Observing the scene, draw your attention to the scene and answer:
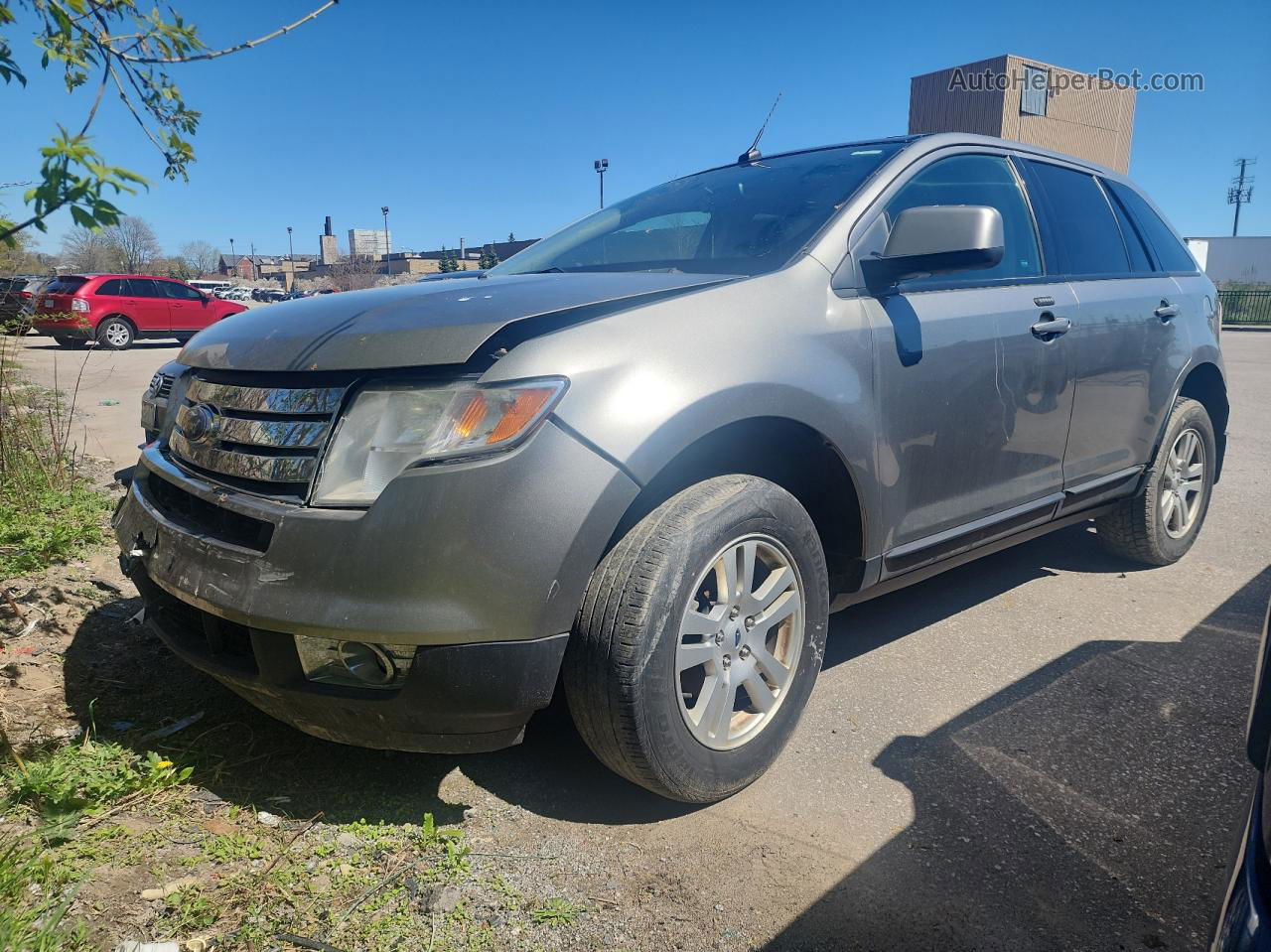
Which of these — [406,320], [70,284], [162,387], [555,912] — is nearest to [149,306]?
[70,284]

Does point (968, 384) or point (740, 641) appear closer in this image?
point (740, 641)

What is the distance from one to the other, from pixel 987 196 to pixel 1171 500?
2007mm

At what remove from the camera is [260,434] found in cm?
210

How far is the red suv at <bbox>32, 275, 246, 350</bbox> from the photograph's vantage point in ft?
62.6

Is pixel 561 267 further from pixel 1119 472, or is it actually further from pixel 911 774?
pixel 1119 472

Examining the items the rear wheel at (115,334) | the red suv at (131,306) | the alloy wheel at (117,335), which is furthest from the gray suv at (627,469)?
the alloy wheel at (117,335)

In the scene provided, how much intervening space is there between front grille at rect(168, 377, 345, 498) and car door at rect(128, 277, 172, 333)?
21214mm

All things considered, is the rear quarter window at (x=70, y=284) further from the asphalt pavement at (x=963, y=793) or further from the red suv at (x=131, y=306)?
the asphalt pavement at (x=963, y=793)

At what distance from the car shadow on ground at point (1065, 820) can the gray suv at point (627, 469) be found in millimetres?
459

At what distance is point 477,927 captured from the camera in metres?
1.84

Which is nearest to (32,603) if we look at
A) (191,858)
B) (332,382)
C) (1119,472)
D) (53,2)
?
(191,858)

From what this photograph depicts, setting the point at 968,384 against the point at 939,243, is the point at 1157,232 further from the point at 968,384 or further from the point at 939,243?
the point at 939,243

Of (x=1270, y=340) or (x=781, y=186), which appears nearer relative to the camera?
(x=781, y=186)

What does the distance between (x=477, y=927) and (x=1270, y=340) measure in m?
28.8
